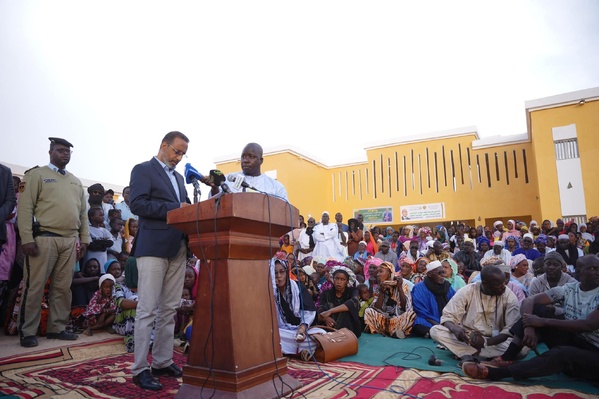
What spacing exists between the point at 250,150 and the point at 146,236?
1.32 meters

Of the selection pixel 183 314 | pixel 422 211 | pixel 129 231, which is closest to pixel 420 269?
pixel 183 314

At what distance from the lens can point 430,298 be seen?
5.78m

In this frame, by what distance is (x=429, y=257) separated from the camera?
27.0ft

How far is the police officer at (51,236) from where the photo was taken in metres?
4.17

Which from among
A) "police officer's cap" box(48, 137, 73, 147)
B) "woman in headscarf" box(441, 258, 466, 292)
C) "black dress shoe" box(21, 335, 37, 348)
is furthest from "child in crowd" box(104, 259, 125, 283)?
"woman in headscarf" box(441, 258, 466, 292)

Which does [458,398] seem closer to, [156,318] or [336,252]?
[156,318]

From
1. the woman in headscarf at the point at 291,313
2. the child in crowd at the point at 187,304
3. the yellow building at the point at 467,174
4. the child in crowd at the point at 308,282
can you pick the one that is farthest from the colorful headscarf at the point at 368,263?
the yellow building at the point at 467,174

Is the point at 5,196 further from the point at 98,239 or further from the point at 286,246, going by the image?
the point at 286,246

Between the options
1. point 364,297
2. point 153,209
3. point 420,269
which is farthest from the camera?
point 420,269

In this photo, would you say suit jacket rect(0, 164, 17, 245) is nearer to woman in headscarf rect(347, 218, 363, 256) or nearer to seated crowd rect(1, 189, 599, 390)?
seated crowd rect(1, 189, 599, 390)

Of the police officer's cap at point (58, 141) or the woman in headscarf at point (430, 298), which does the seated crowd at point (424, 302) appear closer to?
the woman in headscarf at point (430, 298)

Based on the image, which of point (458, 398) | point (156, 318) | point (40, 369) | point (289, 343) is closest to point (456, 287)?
point (289, 343)

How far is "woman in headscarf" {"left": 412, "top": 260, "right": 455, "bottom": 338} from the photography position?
562cm

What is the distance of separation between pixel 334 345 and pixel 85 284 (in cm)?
342
